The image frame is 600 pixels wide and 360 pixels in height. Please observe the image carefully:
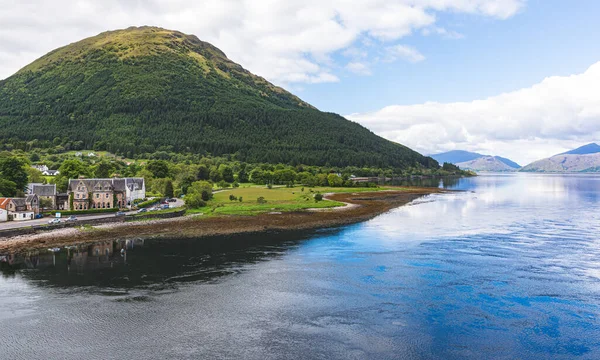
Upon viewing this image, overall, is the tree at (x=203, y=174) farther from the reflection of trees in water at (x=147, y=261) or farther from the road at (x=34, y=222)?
the reflection of trees in water at (x=147, y=261)

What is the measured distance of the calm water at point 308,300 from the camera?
2588cm

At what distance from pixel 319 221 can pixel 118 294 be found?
47.1 meters

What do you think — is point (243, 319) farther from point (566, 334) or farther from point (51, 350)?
point (566, 334)

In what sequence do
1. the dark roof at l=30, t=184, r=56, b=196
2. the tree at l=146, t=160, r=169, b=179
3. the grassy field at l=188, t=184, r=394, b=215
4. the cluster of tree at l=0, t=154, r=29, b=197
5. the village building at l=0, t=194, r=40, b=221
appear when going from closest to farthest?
the village building at l=0, t=194, r=40, b=221, the cluster of tree at l=0, t=154, r=29, b=197, the dark roof at l=30, t=184, r=56, b=196, the grassy field at l=188, t=184, r=394, b=215, the tree at l=146, t=160, r=169, b=179

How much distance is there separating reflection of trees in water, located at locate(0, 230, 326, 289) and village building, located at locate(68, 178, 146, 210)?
1001 inches

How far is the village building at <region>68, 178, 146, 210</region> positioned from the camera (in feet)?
251

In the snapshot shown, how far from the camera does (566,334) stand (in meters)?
27.5

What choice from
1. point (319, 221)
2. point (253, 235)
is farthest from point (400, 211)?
point (253, 235)

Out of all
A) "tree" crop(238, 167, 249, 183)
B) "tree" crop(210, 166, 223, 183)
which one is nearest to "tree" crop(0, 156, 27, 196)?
"tree" crop(210, 166, 223, 183)

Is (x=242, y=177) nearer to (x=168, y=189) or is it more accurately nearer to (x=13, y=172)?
(x=168, y=189)

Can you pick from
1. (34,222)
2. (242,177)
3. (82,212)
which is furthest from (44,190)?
(242,177)

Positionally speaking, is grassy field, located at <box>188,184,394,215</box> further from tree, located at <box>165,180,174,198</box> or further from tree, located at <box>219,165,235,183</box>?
tree, located at <box>219,165,235,183</box>

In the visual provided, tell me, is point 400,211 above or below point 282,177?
below

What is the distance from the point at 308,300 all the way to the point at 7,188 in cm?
6797
